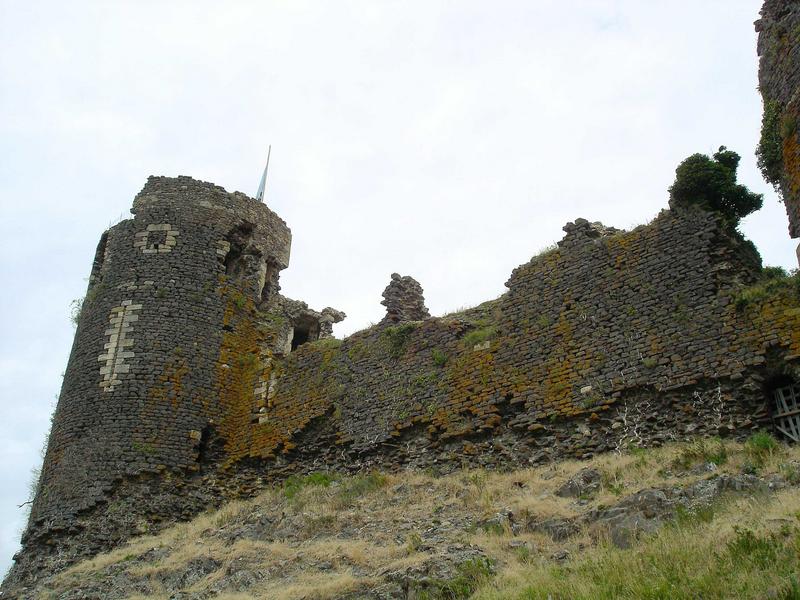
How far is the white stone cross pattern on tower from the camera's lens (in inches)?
611

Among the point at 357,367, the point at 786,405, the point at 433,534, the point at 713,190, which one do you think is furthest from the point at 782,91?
the point at 357,367

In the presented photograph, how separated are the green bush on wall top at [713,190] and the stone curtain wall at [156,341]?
27.9ft

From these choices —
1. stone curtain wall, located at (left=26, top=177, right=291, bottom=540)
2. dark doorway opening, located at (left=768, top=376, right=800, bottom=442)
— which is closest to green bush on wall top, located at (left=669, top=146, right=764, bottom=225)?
dark doorway opening, located at (left=768, top=376, right=800, bottom=442)

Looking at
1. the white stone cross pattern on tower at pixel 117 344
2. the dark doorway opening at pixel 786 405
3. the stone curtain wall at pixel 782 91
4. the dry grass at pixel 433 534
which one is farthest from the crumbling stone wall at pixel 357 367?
the stone curtain wall at pixel 782 91

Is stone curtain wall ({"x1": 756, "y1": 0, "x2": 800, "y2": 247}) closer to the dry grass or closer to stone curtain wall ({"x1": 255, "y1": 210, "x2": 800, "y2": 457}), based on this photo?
stone curtain wall ({"x1": 255, "y1": 210, "x2": 800, "y2": 457})

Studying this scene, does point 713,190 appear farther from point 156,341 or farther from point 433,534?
point 156,341

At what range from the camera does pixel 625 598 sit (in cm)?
668

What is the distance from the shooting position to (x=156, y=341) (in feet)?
52.1

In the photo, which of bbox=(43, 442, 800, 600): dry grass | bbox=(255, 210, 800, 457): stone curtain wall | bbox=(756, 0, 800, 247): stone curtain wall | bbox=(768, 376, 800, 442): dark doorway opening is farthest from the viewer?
bbox=(756, 0, 800, 247): stone curtain wall

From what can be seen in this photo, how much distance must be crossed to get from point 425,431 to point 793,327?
223 inches

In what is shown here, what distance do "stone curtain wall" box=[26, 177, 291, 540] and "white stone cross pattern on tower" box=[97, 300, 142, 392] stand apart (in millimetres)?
22

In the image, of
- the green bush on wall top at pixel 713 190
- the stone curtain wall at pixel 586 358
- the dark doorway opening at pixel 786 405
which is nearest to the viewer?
the dark doorway opening at pixel 786 405

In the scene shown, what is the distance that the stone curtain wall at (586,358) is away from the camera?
11086 millimetres

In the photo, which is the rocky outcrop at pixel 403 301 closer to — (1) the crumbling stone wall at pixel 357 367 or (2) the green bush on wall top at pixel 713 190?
(1) the crumbling stone wall at pixel 357 367
